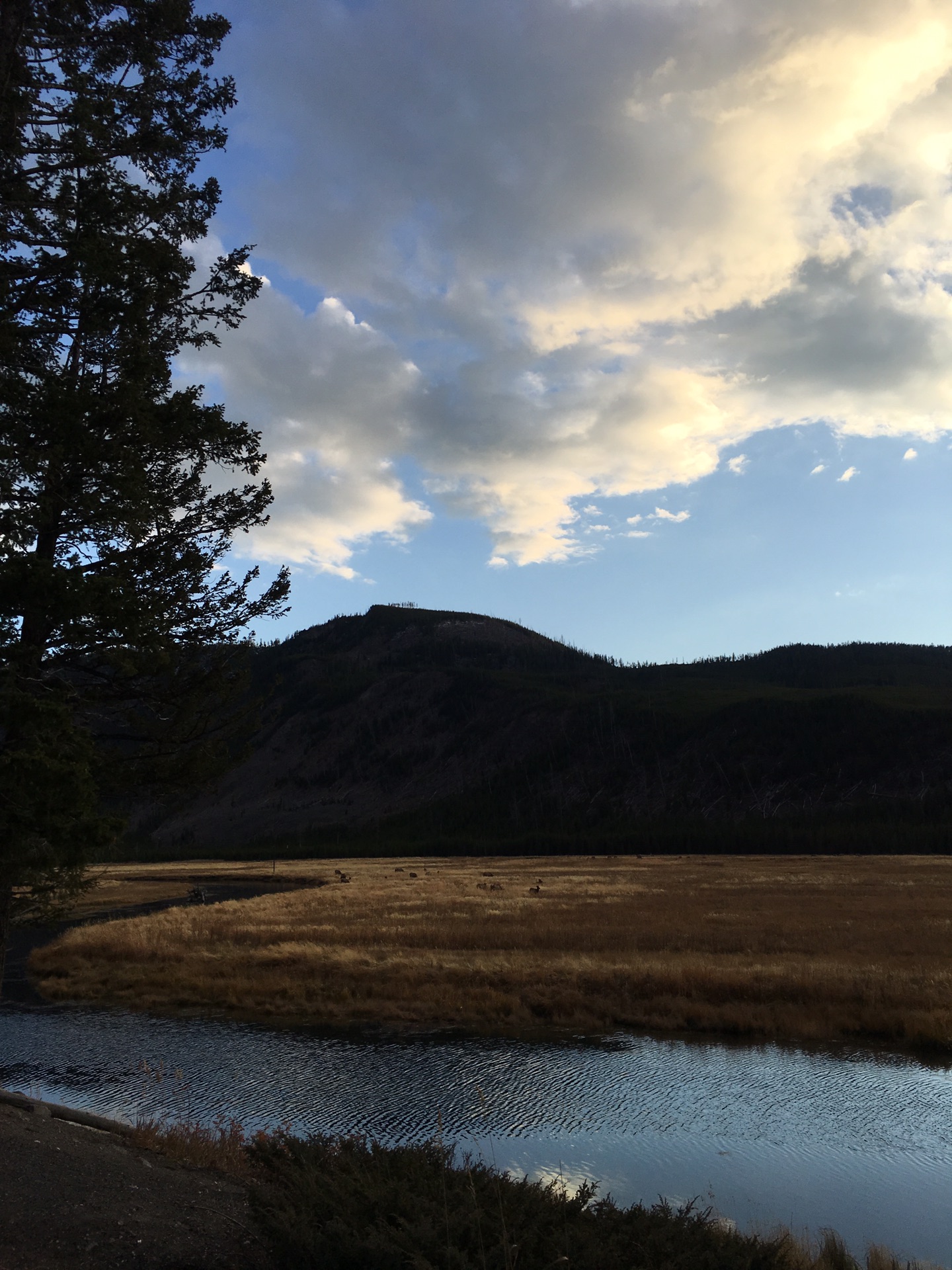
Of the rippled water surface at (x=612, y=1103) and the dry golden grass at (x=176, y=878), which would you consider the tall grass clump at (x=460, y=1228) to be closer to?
the rippled water surface at (x=612, y=1103)

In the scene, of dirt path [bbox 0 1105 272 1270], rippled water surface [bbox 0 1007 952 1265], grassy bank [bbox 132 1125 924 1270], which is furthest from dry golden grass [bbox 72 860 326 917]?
grassy bank [bbox 132 1125 924 1270]

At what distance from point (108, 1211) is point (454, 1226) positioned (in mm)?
4035

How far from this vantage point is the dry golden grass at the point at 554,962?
76.4 ft

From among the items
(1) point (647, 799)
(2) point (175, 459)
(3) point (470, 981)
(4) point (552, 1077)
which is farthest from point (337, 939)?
(1) point (647, 799)

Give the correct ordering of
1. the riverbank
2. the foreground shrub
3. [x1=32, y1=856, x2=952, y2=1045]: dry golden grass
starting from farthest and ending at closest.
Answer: [x1=32, y1=856, x2=952, y2=1045]: dry golden grass < the riverbank < the foreground shrub

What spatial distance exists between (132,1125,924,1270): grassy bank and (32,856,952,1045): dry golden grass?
647 inches

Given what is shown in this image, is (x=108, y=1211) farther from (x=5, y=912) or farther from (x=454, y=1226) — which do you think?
(x=5, y=912)

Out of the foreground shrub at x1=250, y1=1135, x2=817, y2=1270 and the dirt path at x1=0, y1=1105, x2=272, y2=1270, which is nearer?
the foreground shrub at x1=250, y1=1135, x2=817, y2=1270

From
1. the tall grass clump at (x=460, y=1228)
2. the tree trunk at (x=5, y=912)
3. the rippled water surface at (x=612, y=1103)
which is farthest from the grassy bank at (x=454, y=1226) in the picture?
the tree trunk at (x=5, y=912)

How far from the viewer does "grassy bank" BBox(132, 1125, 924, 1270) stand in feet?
20.1

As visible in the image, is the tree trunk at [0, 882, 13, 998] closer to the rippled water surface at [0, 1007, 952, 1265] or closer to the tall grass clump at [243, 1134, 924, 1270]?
the tall grass clump at [243, 1134, 924, 1270]

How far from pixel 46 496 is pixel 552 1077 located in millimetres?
16021

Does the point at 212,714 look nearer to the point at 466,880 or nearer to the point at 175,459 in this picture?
the point at 175,459

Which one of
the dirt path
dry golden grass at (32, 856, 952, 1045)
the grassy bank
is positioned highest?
the grassy bank
